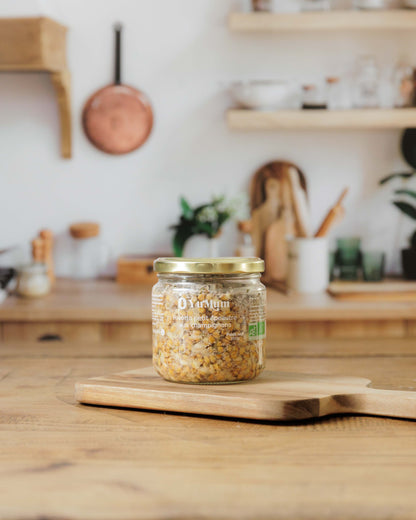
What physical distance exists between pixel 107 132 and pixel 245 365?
7.35ft

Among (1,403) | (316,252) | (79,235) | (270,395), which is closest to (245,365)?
(270,395)

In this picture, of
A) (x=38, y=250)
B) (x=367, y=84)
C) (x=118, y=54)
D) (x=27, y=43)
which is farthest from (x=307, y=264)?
(x=27, y=43)

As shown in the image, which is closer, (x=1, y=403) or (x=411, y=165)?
(x=1, y=403)

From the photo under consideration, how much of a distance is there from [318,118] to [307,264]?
54 centimetres

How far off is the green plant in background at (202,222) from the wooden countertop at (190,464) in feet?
6.01

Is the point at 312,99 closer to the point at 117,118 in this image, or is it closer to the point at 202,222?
the point at 202,222

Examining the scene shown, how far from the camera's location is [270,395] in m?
0.79

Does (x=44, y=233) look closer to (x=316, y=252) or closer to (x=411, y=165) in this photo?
(x=316, y=252)

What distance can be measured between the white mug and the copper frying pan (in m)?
0.81

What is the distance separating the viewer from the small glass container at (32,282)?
253 cm

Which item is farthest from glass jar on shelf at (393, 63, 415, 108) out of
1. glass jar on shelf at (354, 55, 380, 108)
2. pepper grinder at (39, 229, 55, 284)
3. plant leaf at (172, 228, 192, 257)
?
pepper grinder at (39, 229, 55, 284)

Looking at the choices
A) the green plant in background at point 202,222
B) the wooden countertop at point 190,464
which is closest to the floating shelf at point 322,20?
the green plant in background at point 202,222

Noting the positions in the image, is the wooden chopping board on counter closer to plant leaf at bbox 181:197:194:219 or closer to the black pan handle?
plant leaf at bbox 181:197:194:219

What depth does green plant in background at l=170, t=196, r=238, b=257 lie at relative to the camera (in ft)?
9.02
